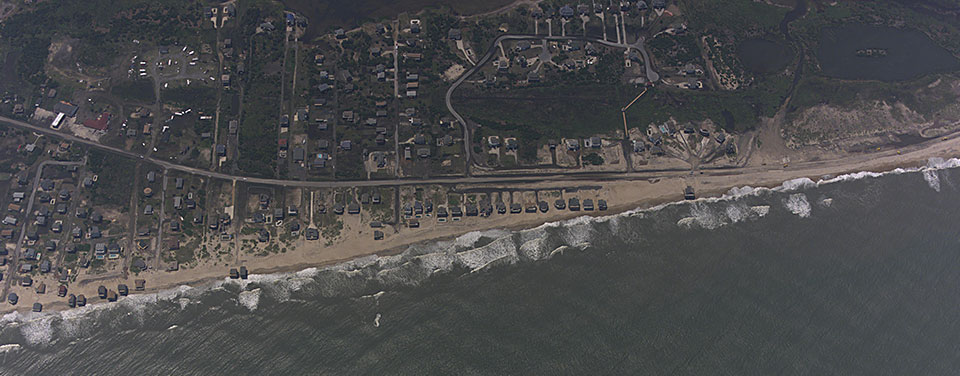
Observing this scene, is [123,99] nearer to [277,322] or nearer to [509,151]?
[277,322]

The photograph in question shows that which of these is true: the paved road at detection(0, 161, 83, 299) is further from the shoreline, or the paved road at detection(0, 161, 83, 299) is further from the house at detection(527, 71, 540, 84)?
the house at detection(527, 71, 540, 84)

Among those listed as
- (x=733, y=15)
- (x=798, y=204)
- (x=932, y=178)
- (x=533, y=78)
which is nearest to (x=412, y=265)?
(x=533, y=78)

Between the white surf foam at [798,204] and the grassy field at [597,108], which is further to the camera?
the grassy field at [597,108]

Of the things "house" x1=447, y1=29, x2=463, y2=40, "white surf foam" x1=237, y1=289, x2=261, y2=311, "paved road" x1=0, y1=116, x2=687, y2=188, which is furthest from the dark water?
"white surf foam" x1=237, y1=289, x2=261, y2=311

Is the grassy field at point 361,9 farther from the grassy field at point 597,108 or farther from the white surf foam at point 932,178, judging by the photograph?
the white surf foam at point 932,178

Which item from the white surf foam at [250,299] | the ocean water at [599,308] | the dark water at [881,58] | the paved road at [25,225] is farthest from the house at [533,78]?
the paved road at [25,225]

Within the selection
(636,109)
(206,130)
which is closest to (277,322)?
(206,130)

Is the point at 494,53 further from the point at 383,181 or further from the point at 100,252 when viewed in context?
the point at 100,252
